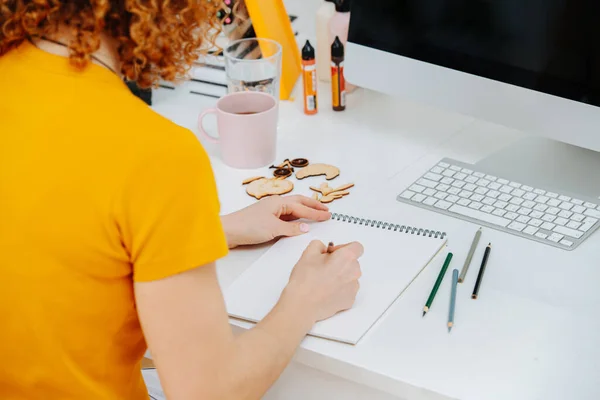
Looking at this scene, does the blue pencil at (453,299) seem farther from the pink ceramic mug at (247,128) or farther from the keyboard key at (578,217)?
the pink ceramic mug at (247,128)

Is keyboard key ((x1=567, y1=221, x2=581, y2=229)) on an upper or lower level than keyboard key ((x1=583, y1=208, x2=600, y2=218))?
lower

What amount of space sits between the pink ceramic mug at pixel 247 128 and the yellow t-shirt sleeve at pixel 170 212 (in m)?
0.49

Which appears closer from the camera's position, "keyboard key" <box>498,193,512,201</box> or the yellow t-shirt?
the yellow t-shirt

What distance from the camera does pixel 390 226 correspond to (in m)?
1.03

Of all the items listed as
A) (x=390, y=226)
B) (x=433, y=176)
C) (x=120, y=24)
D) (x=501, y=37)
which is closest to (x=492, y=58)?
(x=501, y=37)

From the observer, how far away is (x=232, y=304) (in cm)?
91

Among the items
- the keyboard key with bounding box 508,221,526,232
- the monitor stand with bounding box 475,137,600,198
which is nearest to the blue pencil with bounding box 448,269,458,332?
the keyboard key with bounding box 508,221,526,232

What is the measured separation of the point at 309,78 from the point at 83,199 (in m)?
0.73

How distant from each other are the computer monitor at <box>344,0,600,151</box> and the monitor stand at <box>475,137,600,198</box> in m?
0.08

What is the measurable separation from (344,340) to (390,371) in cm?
6

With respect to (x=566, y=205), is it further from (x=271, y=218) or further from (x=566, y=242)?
(x=271, y=218)

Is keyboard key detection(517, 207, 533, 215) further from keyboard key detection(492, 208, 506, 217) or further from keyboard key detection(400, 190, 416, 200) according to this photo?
keyboard key detection(400, 190, 416, 200)

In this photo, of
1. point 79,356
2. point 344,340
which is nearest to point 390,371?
point 344,340

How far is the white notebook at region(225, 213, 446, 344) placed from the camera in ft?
2.87
